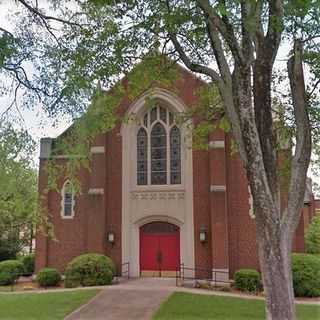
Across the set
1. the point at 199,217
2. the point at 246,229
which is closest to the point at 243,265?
the point at 246,229

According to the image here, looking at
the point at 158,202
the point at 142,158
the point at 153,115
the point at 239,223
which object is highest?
the point at 153,115

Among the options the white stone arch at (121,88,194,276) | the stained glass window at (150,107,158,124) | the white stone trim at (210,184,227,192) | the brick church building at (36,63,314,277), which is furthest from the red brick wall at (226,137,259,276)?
the stained glass window at (150,107,158,124)

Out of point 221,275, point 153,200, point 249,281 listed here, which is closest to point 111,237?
point 153,200

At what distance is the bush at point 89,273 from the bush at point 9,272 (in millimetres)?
3655

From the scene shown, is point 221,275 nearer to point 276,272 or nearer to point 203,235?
point 203,235

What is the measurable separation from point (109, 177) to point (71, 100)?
11676 millimetres

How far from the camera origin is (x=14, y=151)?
1227cm

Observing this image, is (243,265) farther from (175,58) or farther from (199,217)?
(175,58)

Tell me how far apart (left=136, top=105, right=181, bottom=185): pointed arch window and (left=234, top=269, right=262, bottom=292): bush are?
560 cm

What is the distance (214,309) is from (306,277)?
17.7 ft

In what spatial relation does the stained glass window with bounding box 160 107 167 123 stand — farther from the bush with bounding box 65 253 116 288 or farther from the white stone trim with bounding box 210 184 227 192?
the bush with bounding box 65 253 116 288

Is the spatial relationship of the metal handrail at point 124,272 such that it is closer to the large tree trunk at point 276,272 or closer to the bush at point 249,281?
the bush at point 249,281

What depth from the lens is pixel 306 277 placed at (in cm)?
1748

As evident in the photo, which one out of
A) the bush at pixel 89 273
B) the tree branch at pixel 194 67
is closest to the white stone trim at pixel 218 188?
the bush at pixel 89 273
